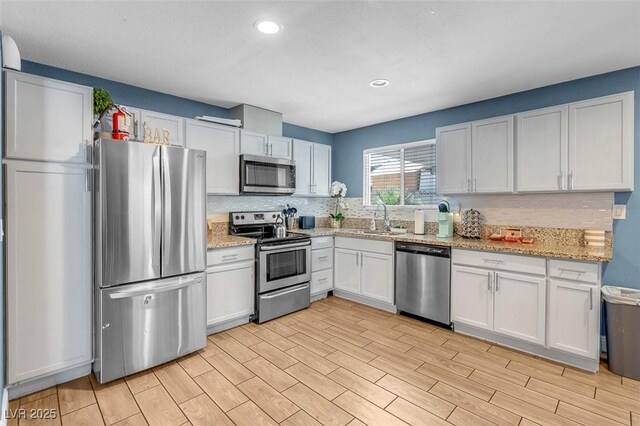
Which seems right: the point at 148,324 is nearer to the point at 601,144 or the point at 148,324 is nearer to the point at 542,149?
the point at 542,149

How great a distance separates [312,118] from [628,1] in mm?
3297

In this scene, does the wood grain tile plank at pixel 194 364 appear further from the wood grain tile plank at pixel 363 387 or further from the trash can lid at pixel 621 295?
the trash can lid at pixel 621 295

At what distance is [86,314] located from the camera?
2.39m

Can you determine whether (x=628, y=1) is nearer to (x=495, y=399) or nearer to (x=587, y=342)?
(x=587, y=342)

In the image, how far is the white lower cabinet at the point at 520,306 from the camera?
2699 mm

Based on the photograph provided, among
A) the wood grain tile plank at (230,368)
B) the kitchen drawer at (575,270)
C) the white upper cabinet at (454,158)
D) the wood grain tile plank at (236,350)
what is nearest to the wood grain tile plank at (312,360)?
the wood grain tile plank at (236,350)

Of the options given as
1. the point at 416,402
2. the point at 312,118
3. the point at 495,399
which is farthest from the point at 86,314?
the point at 312,118

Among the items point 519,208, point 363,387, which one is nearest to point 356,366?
point 363,387

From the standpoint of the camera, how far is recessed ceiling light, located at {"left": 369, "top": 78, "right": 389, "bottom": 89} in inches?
120

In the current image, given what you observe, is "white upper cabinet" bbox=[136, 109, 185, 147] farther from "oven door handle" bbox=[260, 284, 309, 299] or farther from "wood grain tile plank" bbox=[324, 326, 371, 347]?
"wood grain tile plank" bbox=[324, 326, 371, 347]

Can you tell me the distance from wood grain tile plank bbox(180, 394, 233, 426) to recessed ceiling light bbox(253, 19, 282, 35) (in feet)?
8.55

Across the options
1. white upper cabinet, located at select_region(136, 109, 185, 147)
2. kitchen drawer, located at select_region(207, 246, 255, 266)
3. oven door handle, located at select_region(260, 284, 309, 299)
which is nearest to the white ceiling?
white upper cabinet, located at select_region(136, 109, 185, 147)

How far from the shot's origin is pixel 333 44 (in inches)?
93.4

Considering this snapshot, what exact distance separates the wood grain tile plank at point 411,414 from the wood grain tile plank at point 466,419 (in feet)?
0.24
